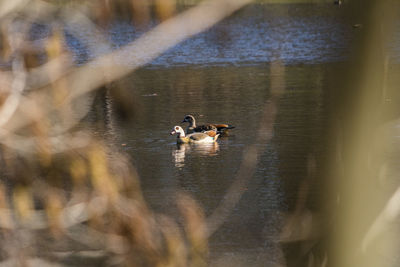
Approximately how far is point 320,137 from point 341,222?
16.2 metres

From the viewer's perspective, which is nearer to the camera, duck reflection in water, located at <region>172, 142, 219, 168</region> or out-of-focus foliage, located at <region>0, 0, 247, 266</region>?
out-of-focus foliage, located at <region>0, 0, 247, 266</region>

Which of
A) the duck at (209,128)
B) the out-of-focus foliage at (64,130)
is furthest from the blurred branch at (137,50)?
the duck at (209,128)

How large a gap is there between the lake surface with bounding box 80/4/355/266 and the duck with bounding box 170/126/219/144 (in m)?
0.24

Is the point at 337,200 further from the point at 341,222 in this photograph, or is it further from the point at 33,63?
the point at 33,63

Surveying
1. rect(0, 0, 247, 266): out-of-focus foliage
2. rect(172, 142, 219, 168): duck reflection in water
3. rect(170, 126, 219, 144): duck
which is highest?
rect(0, 0, 247, 266): out-of-focus foliage

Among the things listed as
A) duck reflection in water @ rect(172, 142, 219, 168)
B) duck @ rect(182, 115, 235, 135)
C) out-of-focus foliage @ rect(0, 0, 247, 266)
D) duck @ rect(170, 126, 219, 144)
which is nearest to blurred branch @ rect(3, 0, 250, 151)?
out-of-focus foliage @ rect(0, 0, 247, 266)

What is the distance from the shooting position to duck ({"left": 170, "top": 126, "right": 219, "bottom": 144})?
58.7 ft

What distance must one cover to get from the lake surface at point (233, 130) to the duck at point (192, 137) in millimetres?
242

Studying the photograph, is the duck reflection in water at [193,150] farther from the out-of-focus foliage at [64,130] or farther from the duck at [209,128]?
the out-of-focus foliage at [64,130]

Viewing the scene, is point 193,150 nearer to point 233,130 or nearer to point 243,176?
point 233,130

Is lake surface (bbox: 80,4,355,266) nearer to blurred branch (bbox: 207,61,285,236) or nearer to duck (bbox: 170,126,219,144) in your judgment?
blurred branch (bbox: 207,61,285,236)

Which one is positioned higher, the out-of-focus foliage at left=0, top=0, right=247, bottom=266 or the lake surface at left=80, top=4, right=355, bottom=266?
the out-of-focus foliage at left=0, top=0, right=247, bottom=266

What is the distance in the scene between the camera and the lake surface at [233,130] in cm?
1046

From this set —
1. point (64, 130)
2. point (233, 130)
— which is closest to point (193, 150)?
point (233, 130)
